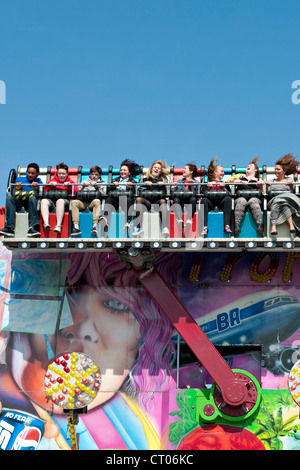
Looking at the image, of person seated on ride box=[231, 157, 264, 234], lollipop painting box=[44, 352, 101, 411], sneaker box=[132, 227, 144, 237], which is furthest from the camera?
sneaker box=[132, 227, 144, 237]

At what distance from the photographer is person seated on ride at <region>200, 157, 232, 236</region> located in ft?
78.0

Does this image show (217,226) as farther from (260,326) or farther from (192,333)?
(260,326)

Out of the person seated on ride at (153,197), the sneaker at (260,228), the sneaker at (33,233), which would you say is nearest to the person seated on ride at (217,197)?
the sneaker at (260,228)

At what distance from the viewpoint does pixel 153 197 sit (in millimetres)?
24125

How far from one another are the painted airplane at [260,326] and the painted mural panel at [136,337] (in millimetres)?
22

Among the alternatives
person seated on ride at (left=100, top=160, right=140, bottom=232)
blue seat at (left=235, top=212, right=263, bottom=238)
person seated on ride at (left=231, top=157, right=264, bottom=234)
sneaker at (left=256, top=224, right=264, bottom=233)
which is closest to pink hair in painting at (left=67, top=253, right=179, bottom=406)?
person seated on ride at (left=100, top=160, right=140, bottom=232)

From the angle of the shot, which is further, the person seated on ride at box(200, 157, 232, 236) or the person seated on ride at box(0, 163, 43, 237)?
the person seated on ride at box(0, 163, 43, 237)

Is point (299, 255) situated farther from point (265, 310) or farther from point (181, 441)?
point (181, 441)

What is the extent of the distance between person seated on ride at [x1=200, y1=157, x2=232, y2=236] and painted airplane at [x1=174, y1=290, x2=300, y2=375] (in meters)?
2.09

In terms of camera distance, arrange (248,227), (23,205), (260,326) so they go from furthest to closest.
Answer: (260,326) < (23,205) < (248,227)

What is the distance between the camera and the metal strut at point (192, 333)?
23.5 metres

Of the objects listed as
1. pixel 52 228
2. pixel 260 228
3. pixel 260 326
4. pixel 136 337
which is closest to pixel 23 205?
pixel 52 228

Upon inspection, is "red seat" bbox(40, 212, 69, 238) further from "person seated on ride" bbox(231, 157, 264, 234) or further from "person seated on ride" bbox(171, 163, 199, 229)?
"person seated on ride" bbox(231, 157, 264, 234)

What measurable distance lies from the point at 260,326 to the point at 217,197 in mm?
3079
